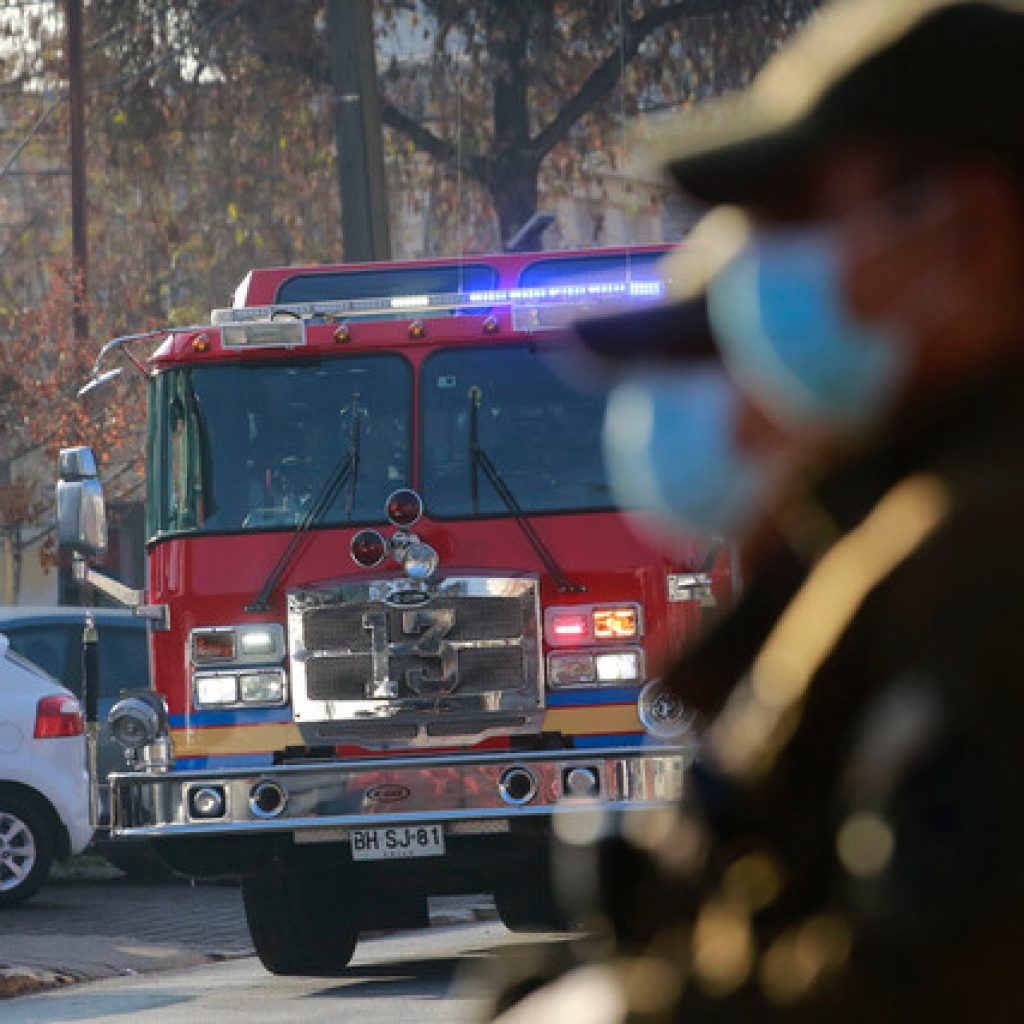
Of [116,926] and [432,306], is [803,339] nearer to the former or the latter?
[432,306]

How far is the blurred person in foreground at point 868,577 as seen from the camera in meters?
0.81

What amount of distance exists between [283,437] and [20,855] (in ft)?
15.8

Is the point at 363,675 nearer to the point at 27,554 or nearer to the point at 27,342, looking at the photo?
the point at 27,342

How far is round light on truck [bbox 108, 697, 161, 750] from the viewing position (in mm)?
11047

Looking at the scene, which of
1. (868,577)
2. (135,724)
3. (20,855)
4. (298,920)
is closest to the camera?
(868,577)

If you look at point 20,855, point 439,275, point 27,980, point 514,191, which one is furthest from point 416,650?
point 514,191

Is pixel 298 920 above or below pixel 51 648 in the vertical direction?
below

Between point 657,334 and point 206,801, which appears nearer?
point 657,334

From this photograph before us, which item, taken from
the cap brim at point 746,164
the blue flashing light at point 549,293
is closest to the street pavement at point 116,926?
the blue flashing light at point 549,293

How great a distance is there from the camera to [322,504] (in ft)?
36.2

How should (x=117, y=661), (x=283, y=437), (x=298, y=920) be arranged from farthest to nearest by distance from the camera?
(x=117, y=661)
(x=298, y=920)
(x=283, y=437)

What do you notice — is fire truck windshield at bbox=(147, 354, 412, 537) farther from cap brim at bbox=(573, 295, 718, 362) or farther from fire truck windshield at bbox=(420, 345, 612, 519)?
cap brim at bbox=(573, 295, 718, 362)

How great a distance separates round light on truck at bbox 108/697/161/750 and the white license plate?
0.98 m

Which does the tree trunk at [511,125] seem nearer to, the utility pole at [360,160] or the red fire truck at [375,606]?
the utility pole at [360,160]
